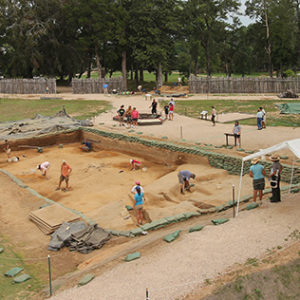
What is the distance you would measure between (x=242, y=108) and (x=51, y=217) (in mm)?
20199

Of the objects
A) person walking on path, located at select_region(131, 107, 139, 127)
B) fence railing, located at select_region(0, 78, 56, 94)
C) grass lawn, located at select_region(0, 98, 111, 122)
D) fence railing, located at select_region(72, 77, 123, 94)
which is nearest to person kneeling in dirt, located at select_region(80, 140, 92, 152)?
person walking on path, located at select_region(131, 107, 139, 127)

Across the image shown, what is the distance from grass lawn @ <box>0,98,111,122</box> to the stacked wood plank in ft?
56.4

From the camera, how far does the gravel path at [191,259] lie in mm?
6895

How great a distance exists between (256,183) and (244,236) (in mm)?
2536

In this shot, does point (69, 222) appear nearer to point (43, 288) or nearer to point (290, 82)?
point (43, 288)

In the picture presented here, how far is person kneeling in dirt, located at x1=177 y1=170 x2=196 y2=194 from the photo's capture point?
13.7 metres

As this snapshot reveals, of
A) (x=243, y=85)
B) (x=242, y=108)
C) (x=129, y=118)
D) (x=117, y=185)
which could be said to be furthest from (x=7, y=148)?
(x=243, y=85)

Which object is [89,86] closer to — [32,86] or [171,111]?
[32,86]

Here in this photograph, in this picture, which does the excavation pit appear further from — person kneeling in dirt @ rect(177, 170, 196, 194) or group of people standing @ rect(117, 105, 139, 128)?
group of people standing @ rect(117, 105, 139, 128)

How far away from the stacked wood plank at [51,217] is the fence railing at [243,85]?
29.4 metres

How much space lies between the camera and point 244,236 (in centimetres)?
843

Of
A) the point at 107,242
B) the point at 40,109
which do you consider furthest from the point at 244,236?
the point at 40,109

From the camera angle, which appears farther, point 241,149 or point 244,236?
point 241,149

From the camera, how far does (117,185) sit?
15.8m
